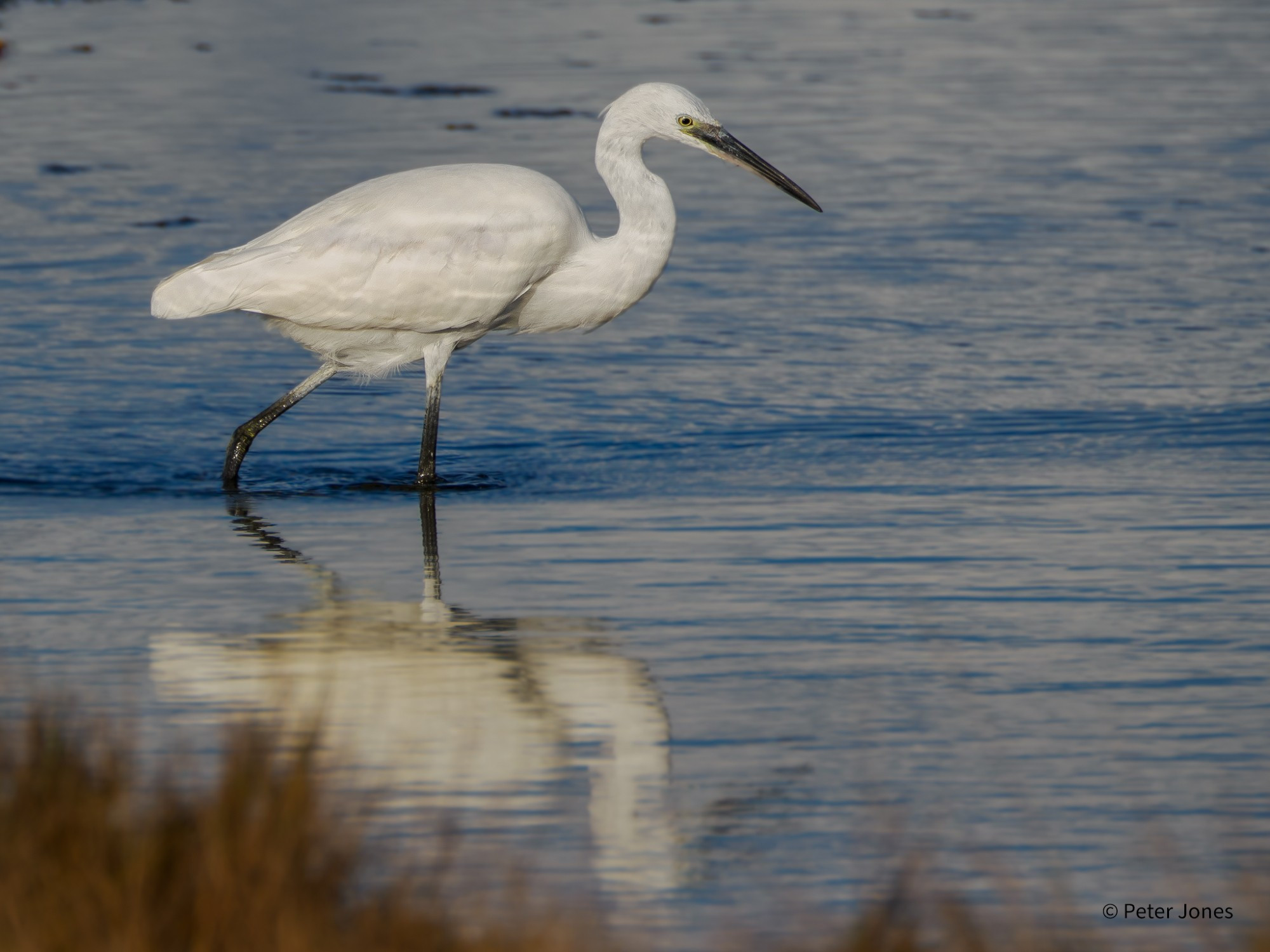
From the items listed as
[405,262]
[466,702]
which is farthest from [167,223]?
A: [466,702]

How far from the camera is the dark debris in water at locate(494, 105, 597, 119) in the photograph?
786 inches

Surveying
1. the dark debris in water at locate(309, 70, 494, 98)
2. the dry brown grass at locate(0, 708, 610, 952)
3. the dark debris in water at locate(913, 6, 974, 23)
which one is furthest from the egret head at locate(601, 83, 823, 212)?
the dark debris in water at locate(913, 6, 974, 23)

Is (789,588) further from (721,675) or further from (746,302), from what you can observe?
(746,302)

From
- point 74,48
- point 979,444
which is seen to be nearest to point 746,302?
point 979,444

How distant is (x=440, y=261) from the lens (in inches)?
365

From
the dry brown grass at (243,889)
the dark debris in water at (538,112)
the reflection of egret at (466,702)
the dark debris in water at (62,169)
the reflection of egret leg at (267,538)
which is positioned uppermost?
Answer: the dark debris in water at (538,112)

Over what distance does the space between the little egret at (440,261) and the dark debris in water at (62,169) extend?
865 cm

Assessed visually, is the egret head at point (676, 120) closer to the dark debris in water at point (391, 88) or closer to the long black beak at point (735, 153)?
the long black beak at point (735, 153)

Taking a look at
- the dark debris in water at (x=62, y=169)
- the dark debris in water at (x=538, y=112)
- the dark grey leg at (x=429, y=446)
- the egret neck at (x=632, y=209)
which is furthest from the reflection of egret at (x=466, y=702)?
the dark debris in water at (x=538, y=112)

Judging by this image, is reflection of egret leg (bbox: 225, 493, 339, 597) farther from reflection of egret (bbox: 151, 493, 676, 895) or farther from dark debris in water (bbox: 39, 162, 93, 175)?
dark debris in water (bbox: 39, 162, 93, 175)

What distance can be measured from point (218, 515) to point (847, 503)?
2.77m

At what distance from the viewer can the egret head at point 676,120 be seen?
961cm

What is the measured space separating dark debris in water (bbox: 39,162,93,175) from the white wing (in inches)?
349

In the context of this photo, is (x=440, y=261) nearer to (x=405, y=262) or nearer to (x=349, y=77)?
(x=405, y=262)
